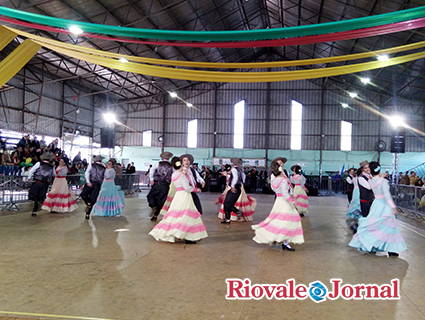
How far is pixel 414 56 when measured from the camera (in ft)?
21.0

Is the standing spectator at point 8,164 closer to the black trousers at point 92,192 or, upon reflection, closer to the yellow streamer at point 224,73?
the black trousers at point 92,192

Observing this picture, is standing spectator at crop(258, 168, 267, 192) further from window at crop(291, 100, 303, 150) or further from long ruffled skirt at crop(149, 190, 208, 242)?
long ruffled skirt at crop(149, 190, 208, 242)

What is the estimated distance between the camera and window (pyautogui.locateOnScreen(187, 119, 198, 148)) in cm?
2634

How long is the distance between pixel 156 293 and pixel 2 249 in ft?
10.1

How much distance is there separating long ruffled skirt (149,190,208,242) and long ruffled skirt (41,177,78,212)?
15.0 ft

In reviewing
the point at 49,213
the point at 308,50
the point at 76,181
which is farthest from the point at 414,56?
the point at 308,50

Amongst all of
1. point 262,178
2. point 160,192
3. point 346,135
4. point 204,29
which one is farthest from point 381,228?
point 346,135

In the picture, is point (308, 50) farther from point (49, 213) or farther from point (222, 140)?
point (49, 213)

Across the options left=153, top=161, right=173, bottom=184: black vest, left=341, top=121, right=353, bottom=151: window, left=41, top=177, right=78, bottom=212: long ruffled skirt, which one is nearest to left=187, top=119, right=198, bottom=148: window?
left=341, top=121, right=353, bottom=151: window

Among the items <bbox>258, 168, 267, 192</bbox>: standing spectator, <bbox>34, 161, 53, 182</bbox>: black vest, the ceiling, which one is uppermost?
the ceiling

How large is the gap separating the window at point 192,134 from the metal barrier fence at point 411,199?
17036mm

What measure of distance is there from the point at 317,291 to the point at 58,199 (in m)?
7.65

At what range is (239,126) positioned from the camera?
1016 inches

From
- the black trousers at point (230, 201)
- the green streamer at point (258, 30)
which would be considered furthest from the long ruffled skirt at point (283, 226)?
the green streamer at point (258, 30)
